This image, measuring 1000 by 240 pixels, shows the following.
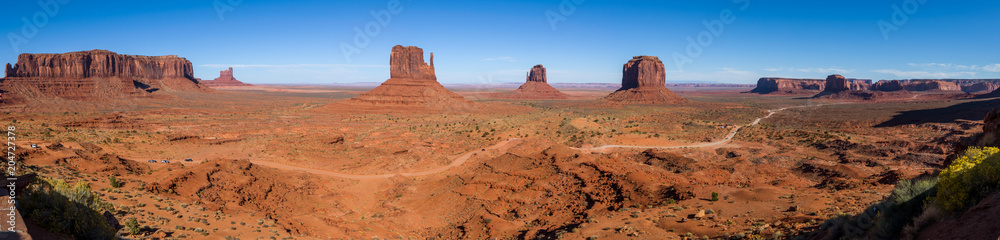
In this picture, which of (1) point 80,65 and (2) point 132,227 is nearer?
(2) point 132,227

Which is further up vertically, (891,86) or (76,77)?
(76,77)

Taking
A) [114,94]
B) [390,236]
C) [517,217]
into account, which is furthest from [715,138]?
[114,94]

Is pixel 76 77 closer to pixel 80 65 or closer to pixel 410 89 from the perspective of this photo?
pixel 80 65

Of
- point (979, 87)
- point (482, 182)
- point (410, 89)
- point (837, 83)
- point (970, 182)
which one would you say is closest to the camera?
point (970, 182)

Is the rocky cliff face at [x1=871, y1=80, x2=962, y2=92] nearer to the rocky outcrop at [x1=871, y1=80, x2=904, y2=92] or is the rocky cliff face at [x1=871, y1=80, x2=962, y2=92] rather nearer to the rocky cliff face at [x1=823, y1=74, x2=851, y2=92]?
the rocky outcrop at [x1=871, y1=80, x2=904, y2=92]

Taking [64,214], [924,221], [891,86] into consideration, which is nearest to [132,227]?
[64,214]

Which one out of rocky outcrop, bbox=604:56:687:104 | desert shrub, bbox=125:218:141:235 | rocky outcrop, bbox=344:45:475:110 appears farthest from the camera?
rocky outcrop, bbox=604:56:687:104

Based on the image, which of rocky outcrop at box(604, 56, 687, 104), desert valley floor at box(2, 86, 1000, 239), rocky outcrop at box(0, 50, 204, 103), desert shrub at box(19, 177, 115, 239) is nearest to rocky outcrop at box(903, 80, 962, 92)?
rocky outcrop at box(604, 56, 687, 104)
